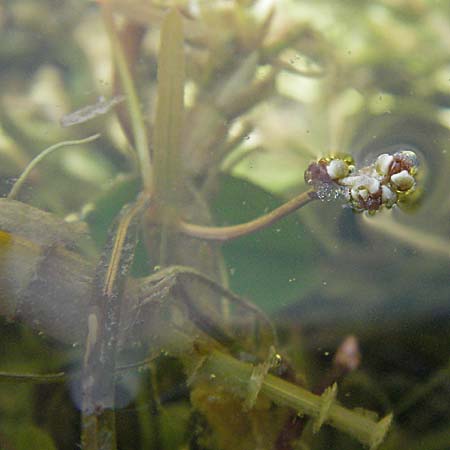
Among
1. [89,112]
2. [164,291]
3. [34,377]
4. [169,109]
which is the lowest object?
[34,377]

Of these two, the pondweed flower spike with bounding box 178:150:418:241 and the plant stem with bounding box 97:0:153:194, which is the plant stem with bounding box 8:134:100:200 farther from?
the pondweed flower spike with bounding box 178:150:418:241

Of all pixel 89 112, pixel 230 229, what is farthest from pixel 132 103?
pixel 230 229

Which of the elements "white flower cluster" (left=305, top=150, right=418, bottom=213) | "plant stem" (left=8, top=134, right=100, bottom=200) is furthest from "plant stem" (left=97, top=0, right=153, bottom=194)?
"white flower cluster" (left=305, top=150, right=418, bottom=213)

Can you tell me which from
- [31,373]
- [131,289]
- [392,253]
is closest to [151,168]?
[131,289]

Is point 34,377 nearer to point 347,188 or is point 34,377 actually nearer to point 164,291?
point 164,291

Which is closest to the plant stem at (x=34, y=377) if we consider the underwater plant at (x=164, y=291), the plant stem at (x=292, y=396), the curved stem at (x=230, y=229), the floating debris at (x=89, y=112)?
the underwater plant at (x=164, y=291)

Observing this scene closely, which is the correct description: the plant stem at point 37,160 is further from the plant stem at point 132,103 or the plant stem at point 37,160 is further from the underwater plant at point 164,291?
the plant stem at point 132,103
